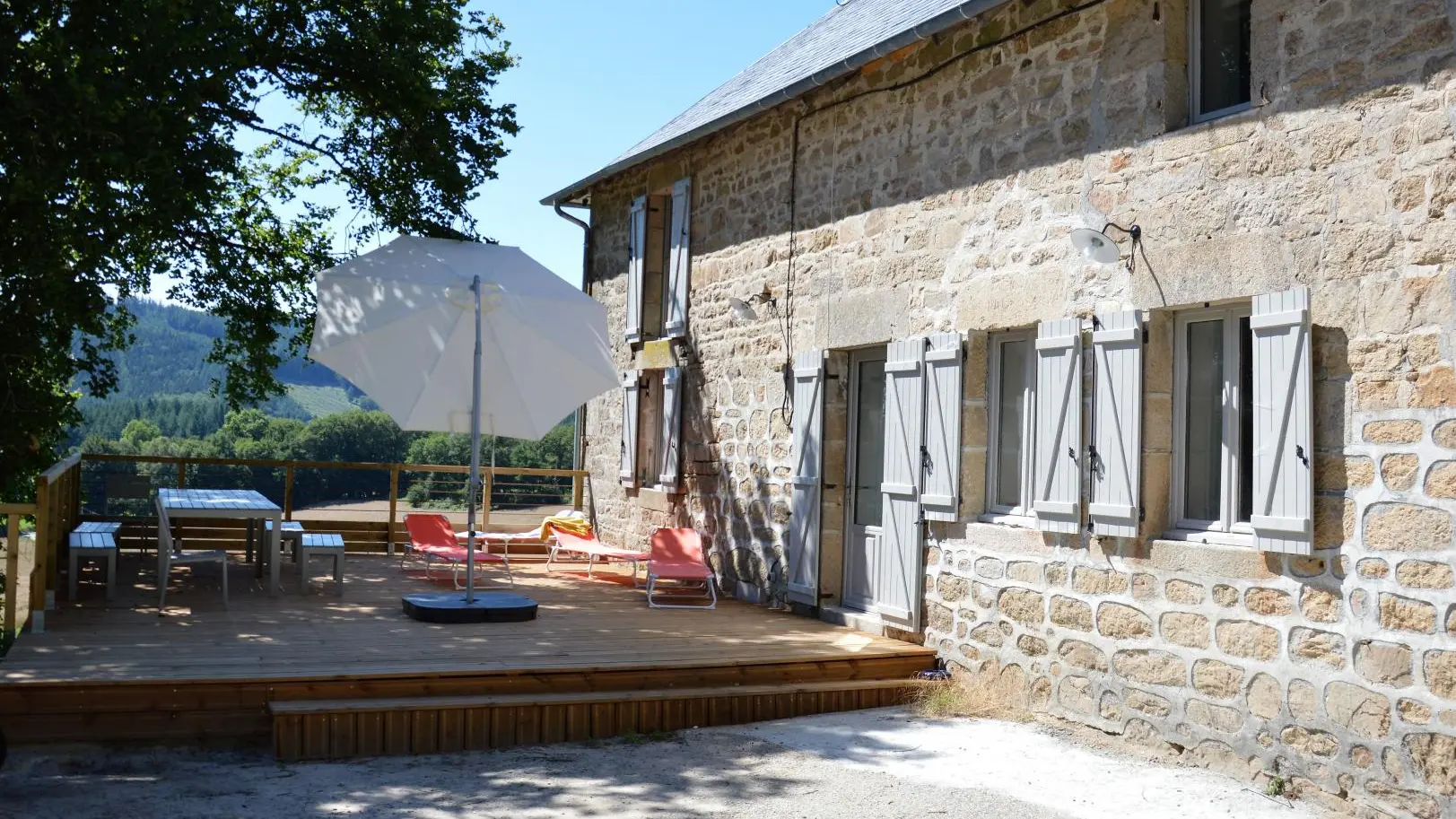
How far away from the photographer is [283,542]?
10.8m

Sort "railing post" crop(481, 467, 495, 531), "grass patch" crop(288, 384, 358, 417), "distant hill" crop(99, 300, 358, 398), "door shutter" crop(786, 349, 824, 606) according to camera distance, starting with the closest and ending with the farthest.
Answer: "door shutter" crop(786, 349, 824, 606)
"railing post" crop(481, 467, 495, 531)
"distant hill" crop(99, 300, 358, 398)
"grass patch" crop(288, 384, 358, 417)

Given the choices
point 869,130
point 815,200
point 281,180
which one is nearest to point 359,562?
point 281,180

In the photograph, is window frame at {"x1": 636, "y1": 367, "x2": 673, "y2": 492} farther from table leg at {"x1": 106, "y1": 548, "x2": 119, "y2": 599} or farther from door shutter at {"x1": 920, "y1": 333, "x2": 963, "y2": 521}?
table leg at {"x1": 106, "y1": 548, "x2": 119, "y2": 599}

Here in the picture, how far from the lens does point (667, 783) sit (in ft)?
17.2

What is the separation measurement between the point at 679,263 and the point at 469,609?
411cm

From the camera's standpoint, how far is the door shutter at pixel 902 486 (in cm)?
739

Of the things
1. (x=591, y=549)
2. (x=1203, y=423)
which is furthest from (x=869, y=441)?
(x=591, y=549)

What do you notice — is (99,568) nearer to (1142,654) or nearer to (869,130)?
(869,130)

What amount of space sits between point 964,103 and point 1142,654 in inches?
132

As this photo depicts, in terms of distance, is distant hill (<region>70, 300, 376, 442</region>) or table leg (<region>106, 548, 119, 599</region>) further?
distant hill (<region>70, 300, 376, 442</region>)

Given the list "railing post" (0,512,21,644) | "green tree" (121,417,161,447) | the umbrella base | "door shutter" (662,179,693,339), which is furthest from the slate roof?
"green tree" (121,417,161,447)

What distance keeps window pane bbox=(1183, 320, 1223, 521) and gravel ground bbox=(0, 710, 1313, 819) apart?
127cm

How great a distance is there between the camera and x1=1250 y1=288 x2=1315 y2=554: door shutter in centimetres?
505

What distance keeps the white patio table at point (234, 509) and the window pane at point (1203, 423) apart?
5.56m
